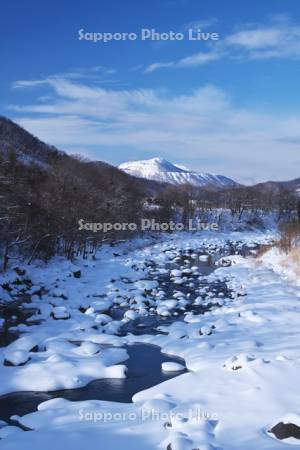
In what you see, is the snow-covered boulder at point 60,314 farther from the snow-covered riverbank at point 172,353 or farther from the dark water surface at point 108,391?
the dark water surface at point 108,391

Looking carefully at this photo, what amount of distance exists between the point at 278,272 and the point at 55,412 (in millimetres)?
18752

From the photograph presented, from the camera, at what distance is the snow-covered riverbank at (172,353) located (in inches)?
283

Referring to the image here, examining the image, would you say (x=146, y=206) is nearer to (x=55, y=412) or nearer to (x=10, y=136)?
(x=10, y=136)

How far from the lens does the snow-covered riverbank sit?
7.20m

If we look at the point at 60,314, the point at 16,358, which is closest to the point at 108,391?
the point at 16,358

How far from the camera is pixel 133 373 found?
10648mm

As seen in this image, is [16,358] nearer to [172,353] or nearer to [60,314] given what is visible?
[172,353]

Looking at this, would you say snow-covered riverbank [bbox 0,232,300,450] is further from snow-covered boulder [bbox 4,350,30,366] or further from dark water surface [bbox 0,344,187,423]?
dark water surface [bbox 0,344,187,423]

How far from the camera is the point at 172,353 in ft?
39.9

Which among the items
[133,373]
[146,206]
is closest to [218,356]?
[133,373]

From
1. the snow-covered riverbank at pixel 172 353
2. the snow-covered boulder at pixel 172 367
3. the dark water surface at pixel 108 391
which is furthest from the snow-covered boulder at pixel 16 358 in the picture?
the snow-covered boulder at pixel 172 367

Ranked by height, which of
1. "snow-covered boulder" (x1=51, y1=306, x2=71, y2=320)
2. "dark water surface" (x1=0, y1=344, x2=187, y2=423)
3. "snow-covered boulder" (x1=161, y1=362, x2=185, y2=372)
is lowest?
"dark water surface" (x1=0, y1=344, x2=187, y2=423)

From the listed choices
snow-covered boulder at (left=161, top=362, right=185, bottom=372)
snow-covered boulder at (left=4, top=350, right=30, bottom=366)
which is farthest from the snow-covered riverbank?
snow-covered boulder at (left=161, top=362, right=185, bottom=372)

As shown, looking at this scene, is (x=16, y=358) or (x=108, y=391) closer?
(x=108, y=391)
